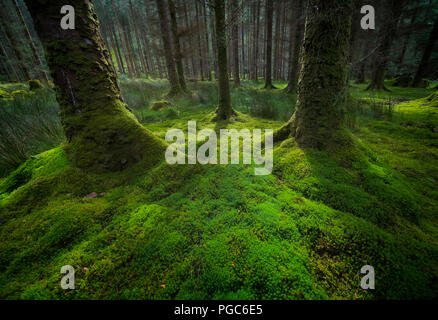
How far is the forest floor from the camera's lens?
1.26m

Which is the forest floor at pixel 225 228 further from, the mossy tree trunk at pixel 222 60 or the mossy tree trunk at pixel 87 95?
the mossy tree trunk at pixel 222 60

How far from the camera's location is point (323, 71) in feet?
7.92

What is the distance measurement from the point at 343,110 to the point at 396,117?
13.0 ft

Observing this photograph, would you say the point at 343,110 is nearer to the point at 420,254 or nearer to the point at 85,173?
the point at 420,254

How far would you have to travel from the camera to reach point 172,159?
8.88 ft

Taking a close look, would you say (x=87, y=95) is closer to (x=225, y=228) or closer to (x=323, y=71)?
(x=225, y=228)

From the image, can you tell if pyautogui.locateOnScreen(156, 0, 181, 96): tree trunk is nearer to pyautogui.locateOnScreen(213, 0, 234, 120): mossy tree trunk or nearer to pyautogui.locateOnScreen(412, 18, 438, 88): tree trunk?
pyautogui.locateOnScreen(213, 0, 234, 120): mossy tree trunk

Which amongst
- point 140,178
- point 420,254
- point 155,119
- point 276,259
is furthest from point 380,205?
point 155,119

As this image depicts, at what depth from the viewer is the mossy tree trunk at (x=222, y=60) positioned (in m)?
4.71

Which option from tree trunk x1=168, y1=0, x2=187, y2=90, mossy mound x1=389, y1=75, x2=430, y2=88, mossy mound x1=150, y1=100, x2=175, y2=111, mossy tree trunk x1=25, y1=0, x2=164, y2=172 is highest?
tree trunk x1=168, y1=0, x2=187, y2=90

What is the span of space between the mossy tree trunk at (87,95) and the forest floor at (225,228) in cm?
29

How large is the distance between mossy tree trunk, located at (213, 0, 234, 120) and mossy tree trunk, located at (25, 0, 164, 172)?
3.30 meters

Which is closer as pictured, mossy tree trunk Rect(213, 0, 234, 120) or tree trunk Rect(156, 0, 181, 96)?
mossy tree trunk Rect(213, 0, 234, 120)

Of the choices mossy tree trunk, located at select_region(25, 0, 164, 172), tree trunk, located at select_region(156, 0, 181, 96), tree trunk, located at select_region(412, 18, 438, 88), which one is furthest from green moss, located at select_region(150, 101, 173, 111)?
tree trunk, located at select_region(412, 18, 438, 88)
